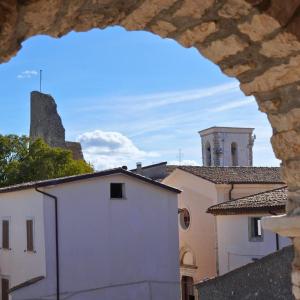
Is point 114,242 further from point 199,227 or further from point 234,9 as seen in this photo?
point 234,9

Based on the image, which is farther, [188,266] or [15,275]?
[188,266]

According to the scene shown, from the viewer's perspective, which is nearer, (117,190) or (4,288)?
(117,190)

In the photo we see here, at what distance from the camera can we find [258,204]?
16531 millimetres

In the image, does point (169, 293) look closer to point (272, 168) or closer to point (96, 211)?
point (96, 211)

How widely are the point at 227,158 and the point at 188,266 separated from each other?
500 inches

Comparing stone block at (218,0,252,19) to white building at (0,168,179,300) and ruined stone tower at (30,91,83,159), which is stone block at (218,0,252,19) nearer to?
white building at (0,168,179,300)

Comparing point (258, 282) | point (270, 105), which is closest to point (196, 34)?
point (270, 105)

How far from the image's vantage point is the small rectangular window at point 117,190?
16.5m

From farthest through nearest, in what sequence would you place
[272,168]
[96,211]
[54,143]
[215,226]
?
[54,143] < [272,168] < [215,226] < [96,211]

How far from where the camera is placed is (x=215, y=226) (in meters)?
20.3

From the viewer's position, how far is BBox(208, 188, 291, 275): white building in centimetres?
1647

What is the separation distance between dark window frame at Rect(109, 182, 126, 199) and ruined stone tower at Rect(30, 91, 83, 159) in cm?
2253

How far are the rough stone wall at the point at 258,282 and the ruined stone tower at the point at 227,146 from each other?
872 inches

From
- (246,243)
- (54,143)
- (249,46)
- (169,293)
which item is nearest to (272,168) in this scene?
(246,243)
